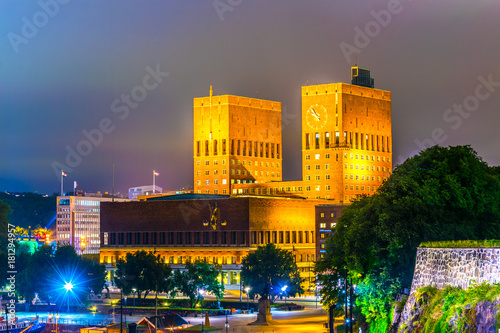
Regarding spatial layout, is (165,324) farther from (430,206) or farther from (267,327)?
(430,206)

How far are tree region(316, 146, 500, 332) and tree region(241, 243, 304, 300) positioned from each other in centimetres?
6466

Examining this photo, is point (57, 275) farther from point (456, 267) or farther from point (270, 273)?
point (456, 267)

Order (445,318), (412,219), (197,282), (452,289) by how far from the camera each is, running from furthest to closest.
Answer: (197,282), (412,219), (452,289), (445,318)

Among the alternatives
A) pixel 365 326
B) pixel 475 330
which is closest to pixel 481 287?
pixel 475 330

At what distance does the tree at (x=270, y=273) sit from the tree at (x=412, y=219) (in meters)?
64.7

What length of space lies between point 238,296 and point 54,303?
3488cm

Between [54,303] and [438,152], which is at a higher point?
[438,152]

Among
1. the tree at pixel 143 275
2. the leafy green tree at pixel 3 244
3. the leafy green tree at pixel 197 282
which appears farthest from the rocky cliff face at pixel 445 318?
the leafy green tree at pixel 3 244

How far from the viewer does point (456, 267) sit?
2491 inches

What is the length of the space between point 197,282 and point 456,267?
99461 millimetres

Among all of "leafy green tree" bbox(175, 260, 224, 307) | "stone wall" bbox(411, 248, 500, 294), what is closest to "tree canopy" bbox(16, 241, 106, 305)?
"leafy green tree" bbox(175, 260, 224, 307)

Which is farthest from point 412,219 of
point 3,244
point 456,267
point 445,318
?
point 3,244

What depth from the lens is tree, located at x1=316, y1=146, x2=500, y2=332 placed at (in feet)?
278

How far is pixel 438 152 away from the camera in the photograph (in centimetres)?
9362
